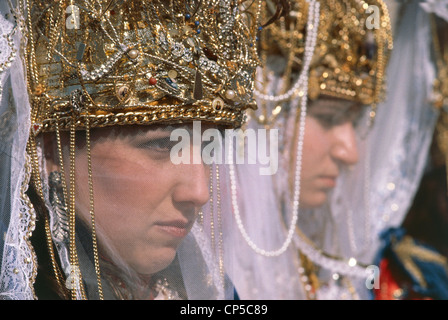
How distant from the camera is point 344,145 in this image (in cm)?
196

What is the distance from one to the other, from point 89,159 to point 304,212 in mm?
966

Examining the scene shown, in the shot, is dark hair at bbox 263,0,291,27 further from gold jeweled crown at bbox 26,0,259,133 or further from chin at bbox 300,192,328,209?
chin at bbox 300,192,328,209

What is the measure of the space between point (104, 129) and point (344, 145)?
973mm

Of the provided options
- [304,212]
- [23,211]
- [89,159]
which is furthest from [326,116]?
[23,211]

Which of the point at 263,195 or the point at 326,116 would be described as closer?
the point at 263,195

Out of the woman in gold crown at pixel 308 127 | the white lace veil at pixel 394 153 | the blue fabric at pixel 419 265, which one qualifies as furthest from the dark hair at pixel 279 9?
the blue fabric at pixel 419 265

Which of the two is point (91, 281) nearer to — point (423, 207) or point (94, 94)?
point (94, 94)

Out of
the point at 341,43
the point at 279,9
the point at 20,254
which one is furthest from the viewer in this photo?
the point at 341,43

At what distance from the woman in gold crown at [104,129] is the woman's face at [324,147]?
0.72 metres

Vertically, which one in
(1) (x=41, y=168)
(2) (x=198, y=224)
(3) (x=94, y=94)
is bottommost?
(2) (x=198, y=224)

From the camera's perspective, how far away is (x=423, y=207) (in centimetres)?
249

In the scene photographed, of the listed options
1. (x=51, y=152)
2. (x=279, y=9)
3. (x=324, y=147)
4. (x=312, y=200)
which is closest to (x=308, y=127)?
(x=324, y=147)

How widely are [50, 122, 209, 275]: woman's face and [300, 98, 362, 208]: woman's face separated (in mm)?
779

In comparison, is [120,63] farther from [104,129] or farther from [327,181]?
[327,181]
